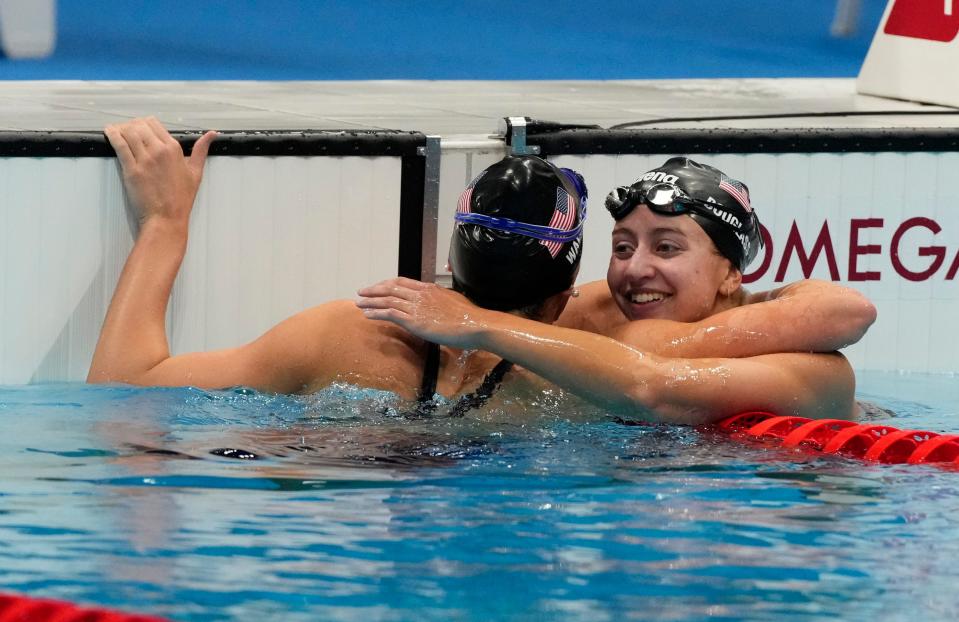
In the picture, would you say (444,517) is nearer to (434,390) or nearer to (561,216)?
(434,390)

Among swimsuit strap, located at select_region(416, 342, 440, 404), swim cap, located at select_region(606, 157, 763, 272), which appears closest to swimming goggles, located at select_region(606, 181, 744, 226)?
swim cap, located at select_region(606, 157, 763, 272)

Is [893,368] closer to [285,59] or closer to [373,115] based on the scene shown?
[373,115]

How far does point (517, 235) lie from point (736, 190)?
0.75 meters

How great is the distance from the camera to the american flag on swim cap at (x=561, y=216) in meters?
3.39

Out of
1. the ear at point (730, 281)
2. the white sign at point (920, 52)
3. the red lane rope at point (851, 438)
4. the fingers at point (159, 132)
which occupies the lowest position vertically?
the red lane rope at point (851, 438)

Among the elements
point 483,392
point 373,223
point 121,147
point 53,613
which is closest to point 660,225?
point 483,392

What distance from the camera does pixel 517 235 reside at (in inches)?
131

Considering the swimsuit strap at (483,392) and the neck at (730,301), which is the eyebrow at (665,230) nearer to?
the neck at (730,301)

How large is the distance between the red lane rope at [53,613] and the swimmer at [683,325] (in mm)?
1395

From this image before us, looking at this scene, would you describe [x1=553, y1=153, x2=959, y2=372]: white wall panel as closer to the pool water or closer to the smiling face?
the smiling face

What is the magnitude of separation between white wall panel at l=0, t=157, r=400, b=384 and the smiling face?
42.9 inches

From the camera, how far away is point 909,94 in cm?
602

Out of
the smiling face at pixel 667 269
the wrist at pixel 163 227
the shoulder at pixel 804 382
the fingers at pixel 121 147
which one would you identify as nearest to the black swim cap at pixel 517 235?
the smiling face at pixel 667 269

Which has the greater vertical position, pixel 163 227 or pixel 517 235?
pixel 517 235
